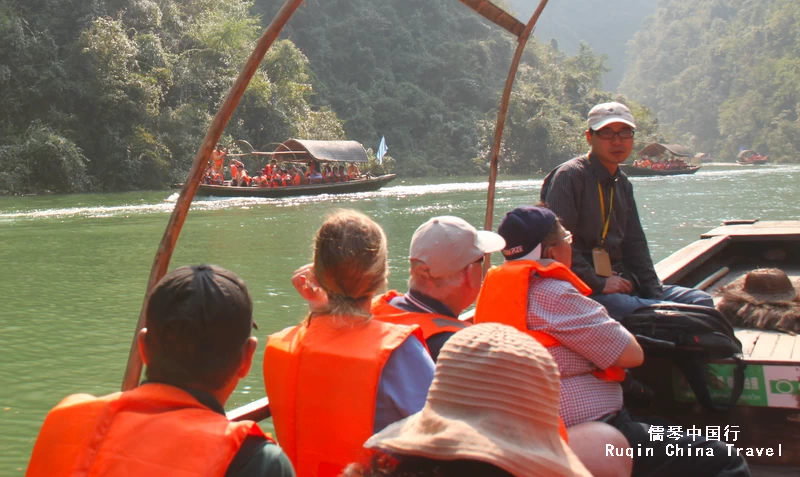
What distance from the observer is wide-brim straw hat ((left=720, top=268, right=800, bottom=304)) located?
3.50 metres

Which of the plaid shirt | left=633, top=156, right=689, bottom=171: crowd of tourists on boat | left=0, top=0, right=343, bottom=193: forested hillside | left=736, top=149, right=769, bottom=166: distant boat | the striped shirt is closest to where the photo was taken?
the plaid shirt

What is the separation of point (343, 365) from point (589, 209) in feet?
5.25

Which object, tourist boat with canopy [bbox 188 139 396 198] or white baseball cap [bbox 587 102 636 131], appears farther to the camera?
tourist boat with canopy [bbox 188 139 396 198]

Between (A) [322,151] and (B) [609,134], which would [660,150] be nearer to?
(A) [322,151]

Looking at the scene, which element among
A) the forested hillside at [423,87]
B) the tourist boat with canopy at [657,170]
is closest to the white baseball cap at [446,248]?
the tourist boat with canopy at [657,170]

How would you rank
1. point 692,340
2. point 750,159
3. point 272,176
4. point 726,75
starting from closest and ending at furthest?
point 692,340 < point 272,176 < point 750,159 < point 726,75

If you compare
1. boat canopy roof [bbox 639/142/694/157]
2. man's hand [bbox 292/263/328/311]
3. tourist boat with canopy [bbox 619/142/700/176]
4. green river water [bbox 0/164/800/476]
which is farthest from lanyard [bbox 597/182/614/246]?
boat canopy roof [bbox 639/142/694/157]

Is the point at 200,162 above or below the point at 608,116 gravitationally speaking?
below

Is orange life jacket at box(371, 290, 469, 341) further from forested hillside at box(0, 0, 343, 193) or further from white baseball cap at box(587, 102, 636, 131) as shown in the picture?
forested hillside at box(0, 0, 343, 193)

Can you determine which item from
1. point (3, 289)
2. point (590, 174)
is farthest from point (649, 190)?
point (590, 174)

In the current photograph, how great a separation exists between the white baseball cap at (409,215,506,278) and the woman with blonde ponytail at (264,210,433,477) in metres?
0.18

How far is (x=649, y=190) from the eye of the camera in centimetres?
2561

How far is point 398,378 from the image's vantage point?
5.41 ft

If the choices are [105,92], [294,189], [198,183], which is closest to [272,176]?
[294,189]
